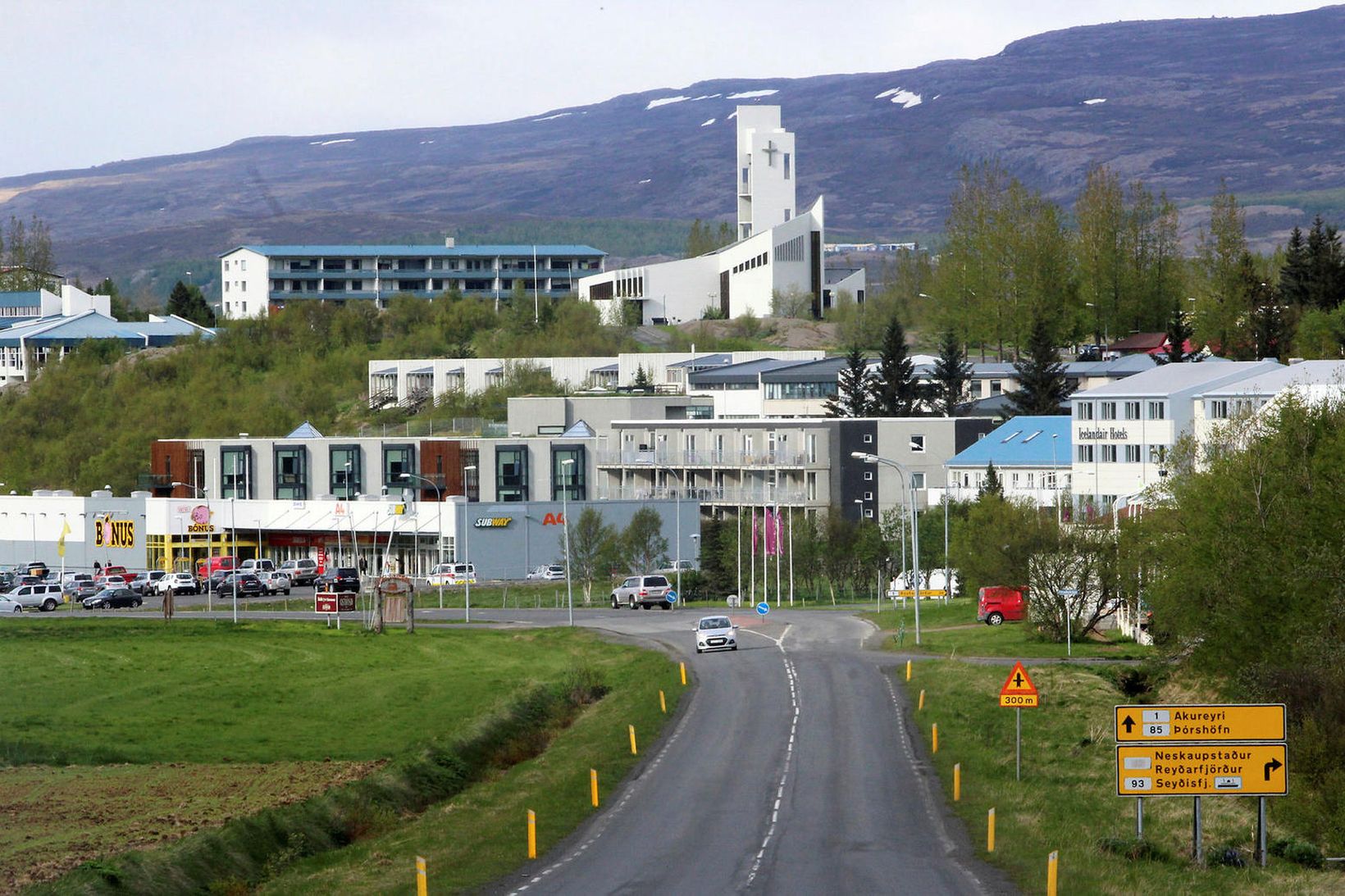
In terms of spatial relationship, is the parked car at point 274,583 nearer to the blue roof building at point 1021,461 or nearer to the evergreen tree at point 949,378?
the blue roof building at point 1021,461

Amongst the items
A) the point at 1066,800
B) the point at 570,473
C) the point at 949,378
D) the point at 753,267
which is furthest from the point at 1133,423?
the point at 753,267

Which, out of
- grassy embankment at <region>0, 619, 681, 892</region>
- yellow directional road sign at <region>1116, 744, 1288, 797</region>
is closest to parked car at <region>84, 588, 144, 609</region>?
grassy embankment at <region>0, 619, 681, 892</region>

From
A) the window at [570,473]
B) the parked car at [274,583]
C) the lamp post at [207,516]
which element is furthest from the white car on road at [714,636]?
the window at [570,473]

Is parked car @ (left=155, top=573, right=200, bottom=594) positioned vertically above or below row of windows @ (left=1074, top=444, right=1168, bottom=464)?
below

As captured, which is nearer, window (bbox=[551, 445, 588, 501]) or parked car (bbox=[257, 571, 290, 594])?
parked car (bbox=[257, 571, 290, 594])

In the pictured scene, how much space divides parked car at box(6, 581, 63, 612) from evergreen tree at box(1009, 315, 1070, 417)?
223 ft

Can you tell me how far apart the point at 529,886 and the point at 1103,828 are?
13.8 meters

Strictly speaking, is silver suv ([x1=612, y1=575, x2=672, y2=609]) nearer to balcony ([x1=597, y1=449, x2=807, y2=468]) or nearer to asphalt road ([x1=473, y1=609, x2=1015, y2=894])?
asphalt road ([x1=473, y1=609, x2=1015, y2=894])

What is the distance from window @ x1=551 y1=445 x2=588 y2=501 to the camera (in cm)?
12444

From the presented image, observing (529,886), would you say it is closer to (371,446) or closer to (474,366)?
(371,446)

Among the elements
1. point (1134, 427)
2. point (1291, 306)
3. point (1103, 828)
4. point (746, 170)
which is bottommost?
point (1103, 828)

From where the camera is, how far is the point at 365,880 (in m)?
32.3

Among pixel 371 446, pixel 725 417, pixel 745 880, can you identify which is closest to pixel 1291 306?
pixel 725 417

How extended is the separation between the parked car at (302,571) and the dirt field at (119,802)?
66.3 meters
